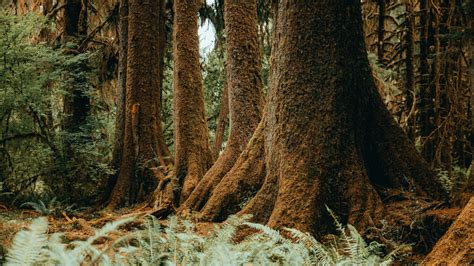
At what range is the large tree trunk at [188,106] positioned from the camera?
10.6 metres

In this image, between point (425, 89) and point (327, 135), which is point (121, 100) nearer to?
point (425, 89)

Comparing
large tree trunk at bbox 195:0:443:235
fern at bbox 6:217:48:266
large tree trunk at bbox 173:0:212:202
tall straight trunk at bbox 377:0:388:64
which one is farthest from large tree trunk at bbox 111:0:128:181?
fern at bbox 6:217:48:266

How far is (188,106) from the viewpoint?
11.0 metres

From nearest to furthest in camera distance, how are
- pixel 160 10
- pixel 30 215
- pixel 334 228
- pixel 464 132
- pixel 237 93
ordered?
pixel 334 228, pixel 464 132, pixel 237 93, pixel 30 215, pixel 160 10

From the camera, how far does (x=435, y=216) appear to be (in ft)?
17.0

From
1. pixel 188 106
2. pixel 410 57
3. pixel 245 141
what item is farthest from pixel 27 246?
pixel 410 57

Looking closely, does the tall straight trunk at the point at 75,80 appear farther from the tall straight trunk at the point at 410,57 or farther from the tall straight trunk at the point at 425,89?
the tall straight trunk at the point at 425,89

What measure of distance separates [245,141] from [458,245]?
19.4 feet

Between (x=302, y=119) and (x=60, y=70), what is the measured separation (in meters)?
7.71

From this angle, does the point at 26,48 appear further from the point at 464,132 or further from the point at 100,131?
the point at 464,132

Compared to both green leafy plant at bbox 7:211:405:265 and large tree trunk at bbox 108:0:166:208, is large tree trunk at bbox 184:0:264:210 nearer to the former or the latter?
large tree trunk at bbox 108:0:166:208

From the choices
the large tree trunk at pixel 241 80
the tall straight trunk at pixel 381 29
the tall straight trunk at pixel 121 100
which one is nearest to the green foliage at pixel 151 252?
the large tree trunk at pixel 241 80

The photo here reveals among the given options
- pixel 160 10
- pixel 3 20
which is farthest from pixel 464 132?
pixel 3 20

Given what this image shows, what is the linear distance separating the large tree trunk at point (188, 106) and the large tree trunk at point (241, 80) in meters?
1.11
